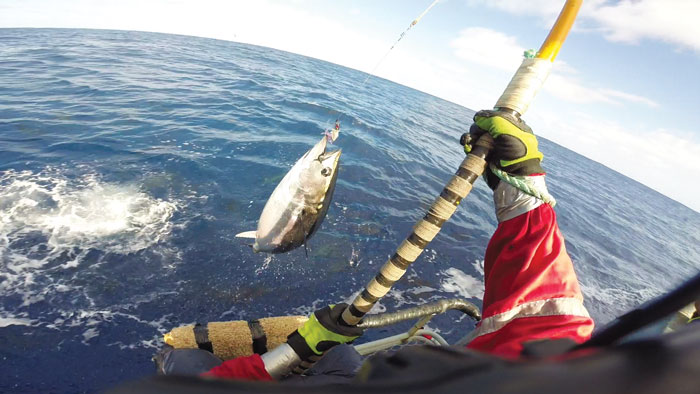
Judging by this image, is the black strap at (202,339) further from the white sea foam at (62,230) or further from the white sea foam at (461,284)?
the white sea foam at (461,284)

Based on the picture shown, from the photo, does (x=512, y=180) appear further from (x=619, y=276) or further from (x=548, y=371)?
(x=619, y=276)

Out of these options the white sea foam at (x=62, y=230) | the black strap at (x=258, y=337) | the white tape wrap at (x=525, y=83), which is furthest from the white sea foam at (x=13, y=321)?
the white tape wrap at (x=525, y=83)

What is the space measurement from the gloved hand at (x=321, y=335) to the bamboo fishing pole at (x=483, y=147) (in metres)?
0.85

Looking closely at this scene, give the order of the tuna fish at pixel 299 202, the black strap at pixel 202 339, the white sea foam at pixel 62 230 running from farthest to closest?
the white sea foam at pixel 62 230 → the tuna fish at pixel 299 202 → the black strap at pixel 202 339

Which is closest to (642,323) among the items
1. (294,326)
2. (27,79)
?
(294,326)

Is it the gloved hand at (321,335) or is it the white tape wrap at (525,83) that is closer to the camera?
the white tape wrap at (525,83)

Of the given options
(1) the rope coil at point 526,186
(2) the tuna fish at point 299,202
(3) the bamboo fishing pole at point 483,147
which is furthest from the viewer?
(2) the tuna fish at point 299,202

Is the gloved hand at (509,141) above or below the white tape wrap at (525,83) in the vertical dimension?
below

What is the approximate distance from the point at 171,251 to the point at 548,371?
22.1 ft

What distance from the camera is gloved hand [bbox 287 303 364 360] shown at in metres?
2.70

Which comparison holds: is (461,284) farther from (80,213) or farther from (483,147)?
(80,213)

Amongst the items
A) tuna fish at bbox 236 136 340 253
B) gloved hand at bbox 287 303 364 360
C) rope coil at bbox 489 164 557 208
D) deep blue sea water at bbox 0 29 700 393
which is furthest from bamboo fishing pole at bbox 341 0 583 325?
tuna fish at bbox 236 136 340 253

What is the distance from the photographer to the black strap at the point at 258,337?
11.6ft

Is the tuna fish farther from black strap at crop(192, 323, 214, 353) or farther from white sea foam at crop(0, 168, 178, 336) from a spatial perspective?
white sea foam at crop(0, 168, 178, 336)
